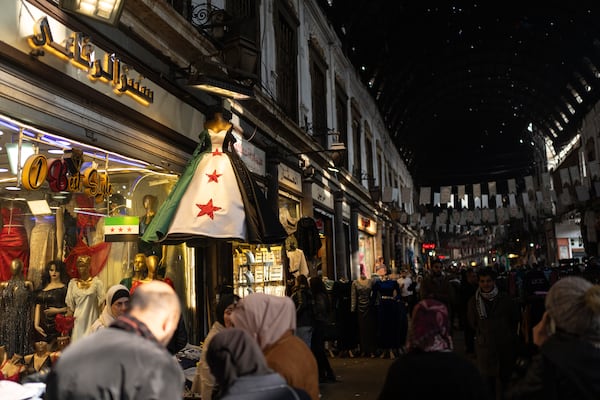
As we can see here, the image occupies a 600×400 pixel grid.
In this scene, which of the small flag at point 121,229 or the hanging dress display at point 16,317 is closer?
the hanging dress display at point 16,317

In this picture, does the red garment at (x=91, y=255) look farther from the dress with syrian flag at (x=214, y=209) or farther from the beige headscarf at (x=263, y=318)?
the beige headscarf at (x=263, y=318)

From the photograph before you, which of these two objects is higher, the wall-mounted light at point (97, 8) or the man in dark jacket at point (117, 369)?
the wall-mounted light at point (97, 8)

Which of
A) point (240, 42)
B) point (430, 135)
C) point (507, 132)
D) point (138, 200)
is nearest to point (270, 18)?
point (240, 42)

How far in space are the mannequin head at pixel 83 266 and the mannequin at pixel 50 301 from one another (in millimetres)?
185

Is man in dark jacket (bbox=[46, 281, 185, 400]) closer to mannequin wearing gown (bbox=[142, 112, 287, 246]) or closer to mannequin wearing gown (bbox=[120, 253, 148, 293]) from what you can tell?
mannequin wearing gown (bbox=[142, 112, 287, 246])

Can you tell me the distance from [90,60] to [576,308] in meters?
5.27

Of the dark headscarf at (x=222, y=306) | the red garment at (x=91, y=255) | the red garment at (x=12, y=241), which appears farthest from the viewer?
the red garment at (x=91, y=255)

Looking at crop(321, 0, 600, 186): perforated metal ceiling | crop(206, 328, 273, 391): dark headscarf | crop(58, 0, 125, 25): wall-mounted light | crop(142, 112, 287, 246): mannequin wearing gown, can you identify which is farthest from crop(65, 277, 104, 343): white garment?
crop(321, 0, 600, 186): perforated metal ceiling

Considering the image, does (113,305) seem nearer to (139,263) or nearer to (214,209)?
(214,209)

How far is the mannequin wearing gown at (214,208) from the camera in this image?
559 cm

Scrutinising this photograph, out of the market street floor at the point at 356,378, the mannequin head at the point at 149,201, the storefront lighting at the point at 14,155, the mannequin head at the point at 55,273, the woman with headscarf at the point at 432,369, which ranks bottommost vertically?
the market street floor at the point at 356,378

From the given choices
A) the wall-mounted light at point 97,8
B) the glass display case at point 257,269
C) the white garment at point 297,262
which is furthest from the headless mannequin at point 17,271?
the white garment at point 297,262

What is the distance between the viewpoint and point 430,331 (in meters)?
2.96

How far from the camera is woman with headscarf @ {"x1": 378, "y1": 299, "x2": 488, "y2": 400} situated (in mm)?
2744
